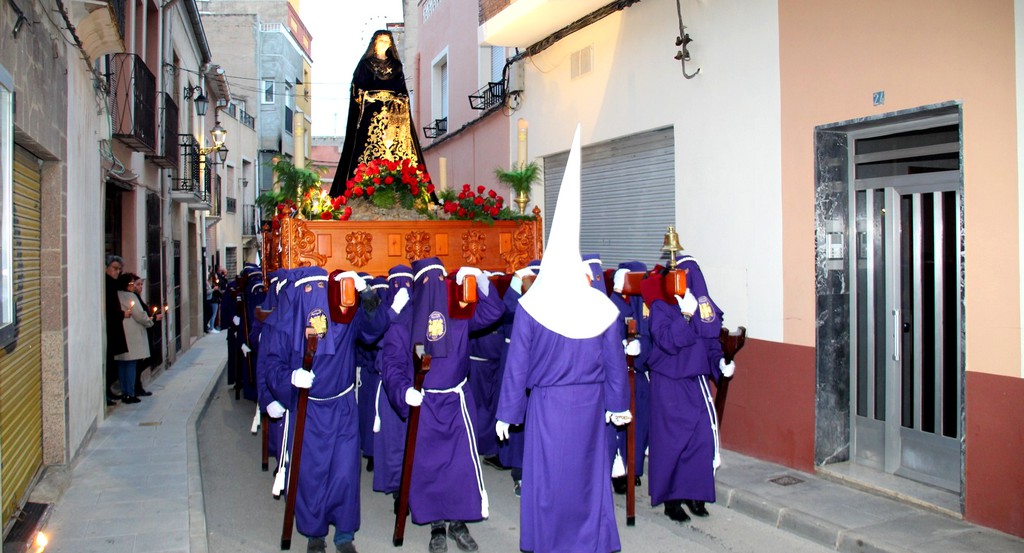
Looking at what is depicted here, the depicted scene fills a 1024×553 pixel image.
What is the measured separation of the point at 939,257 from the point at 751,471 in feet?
7.59

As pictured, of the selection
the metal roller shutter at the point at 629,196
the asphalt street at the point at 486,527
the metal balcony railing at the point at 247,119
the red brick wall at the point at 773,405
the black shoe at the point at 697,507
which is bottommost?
the asphalt street at the point at 486,527

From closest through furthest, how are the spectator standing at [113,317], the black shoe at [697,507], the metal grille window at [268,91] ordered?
the black shoe at [697,507] → the spectator standing at [113,317] → the metal grille window at [268,91]

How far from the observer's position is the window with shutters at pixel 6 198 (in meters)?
4.21

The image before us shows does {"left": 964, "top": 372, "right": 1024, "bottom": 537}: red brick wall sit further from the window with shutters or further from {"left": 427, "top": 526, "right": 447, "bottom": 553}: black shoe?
the window with shutters

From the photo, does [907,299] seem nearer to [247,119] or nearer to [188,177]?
[188,177]

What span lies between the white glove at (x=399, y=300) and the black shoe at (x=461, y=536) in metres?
1.49

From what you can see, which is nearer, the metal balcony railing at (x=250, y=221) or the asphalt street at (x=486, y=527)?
the asphalt street at (x=486, y=527)

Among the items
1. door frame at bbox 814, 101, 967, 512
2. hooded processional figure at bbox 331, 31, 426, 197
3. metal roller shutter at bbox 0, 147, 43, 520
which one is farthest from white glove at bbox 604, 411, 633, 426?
hooded processional figure at bbox 331, 31, 426, 197

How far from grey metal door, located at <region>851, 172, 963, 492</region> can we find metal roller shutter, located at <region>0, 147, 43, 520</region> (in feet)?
21.2

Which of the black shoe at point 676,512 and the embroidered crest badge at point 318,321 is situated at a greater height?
the embroidered crest badge at point 318,321

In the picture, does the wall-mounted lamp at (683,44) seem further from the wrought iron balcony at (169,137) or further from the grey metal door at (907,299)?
the wrought iron balcony at (169,137)

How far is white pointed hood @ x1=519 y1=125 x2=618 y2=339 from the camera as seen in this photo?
458cm

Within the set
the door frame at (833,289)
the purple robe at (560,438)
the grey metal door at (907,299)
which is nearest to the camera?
the purple robe at (560,438)

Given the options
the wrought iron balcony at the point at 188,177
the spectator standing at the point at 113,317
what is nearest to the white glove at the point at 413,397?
the spectator standing at the point at 113,317
